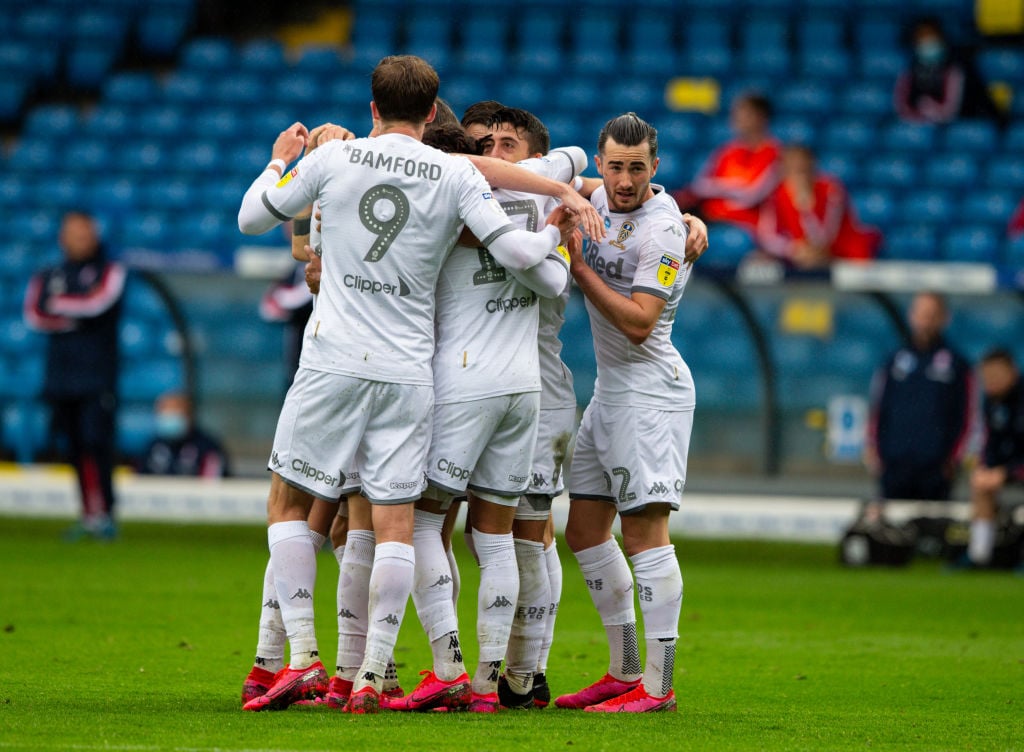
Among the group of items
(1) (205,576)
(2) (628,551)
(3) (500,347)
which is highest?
(3) (500,347)

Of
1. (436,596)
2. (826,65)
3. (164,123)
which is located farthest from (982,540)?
(164,123)

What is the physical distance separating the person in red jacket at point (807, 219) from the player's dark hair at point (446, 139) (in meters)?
8.25

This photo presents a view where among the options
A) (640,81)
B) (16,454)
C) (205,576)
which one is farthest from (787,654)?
(640,81)

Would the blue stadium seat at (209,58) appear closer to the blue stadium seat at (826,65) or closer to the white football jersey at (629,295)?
the blue stadium seat at (826,65)

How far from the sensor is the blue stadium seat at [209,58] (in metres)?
18.5

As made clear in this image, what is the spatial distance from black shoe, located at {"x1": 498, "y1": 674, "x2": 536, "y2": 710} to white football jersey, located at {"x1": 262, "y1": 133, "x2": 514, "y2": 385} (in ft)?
3.88

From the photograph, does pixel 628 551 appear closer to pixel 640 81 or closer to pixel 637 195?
pixel 637 195

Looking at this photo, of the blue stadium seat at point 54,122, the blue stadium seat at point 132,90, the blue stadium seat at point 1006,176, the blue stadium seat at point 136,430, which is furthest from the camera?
the blue stadium seat at point 132,90

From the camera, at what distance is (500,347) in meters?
5.34

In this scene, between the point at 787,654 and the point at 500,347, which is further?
the point at 787,654

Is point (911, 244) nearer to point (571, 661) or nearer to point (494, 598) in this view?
point (571, 661)

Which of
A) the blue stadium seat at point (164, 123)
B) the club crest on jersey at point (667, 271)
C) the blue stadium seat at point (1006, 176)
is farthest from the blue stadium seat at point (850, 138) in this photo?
the club crest on jersey at point (667, 271)

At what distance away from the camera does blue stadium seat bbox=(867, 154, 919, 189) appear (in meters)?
16.1

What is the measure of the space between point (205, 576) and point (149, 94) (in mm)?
9696
